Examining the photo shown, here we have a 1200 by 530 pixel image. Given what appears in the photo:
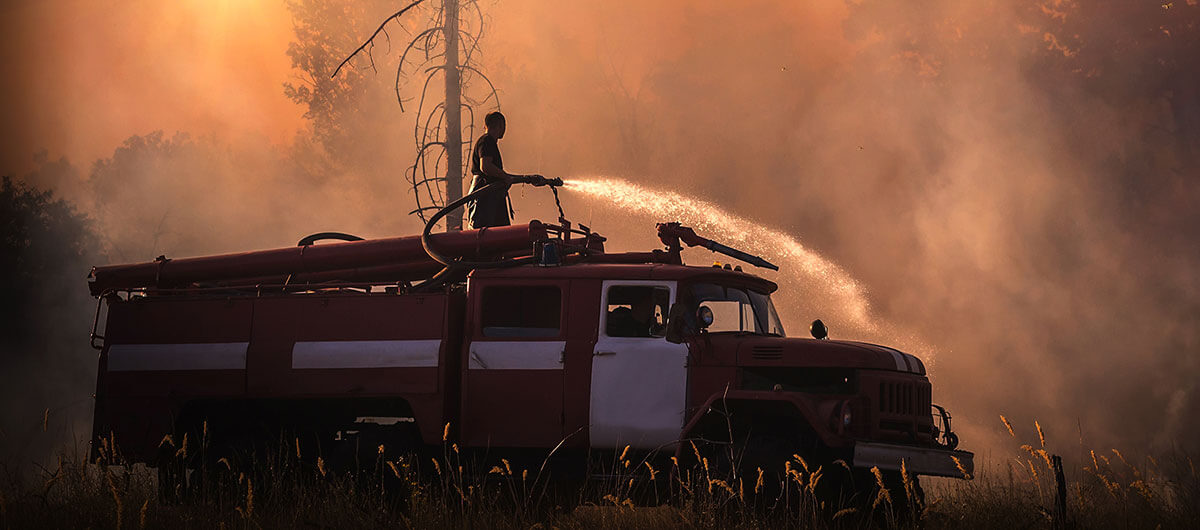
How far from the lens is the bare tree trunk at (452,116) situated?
20656 mm

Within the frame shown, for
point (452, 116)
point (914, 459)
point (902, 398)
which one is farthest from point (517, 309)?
point (452, 116)

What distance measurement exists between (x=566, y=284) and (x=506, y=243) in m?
1.01

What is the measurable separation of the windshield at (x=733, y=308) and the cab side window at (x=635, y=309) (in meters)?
0.34

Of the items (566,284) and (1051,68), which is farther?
(1051,68)

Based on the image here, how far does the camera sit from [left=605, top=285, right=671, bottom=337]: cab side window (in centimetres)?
999

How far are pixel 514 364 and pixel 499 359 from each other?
0.50 feet

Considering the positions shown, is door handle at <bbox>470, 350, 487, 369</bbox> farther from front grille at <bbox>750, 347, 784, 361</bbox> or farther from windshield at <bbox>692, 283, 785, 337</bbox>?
front grille at <bbox>750, 347, 784, 361</bbox>

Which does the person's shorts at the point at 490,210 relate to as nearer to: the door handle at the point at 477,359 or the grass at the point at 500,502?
the door handle at the point at 477,359

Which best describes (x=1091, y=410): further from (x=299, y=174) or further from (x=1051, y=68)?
(x=299, y=174)

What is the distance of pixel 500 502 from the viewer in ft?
34.7

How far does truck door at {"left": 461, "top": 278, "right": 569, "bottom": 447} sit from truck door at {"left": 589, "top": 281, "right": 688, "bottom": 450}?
37cm

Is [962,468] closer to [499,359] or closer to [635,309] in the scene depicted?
[635,309]

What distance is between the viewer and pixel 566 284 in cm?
1019

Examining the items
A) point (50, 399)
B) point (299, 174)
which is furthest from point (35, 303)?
point (299, 174)
